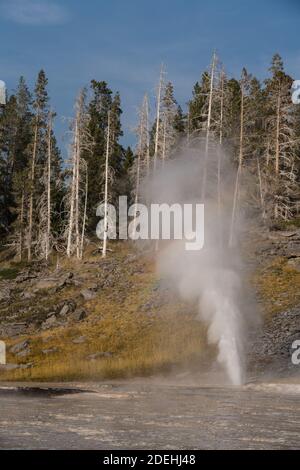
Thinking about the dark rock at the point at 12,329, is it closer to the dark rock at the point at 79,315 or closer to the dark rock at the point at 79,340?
the dark rock at the point at 79,315

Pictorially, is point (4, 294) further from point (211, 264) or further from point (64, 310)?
point (211, 264)

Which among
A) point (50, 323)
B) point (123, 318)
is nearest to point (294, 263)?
point (123, 318)

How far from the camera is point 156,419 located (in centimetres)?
1656

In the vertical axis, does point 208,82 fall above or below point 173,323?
above

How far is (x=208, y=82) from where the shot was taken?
5066 cm

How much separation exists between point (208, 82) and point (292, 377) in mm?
30213

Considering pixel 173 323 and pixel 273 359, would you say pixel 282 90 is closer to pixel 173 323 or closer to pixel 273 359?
pixel 173 323

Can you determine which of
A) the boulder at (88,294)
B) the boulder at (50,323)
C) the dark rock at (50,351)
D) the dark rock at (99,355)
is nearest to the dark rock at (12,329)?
the boulder at (50,323)

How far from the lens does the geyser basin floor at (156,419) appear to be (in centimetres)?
1345

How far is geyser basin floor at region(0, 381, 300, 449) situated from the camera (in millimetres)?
13453

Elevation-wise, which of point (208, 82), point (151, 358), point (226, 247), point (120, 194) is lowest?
point (151, 358)

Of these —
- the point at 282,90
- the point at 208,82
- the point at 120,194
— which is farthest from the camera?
the point at 120,194
